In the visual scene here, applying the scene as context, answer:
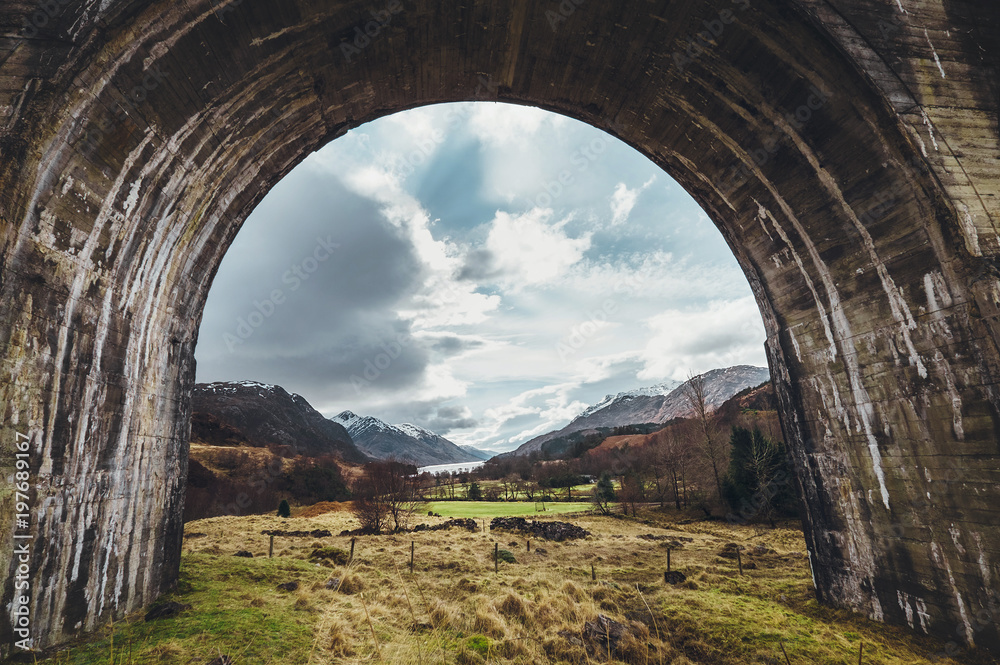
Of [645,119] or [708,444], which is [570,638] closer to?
[645,119]

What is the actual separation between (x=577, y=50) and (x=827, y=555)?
1197 cm

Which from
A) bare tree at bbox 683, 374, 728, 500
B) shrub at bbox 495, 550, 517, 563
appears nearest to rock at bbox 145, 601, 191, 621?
shrub at bbox 495, 550, 517, 563

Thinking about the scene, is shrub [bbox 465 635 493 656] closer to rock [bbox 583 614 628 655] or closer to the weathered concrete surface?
rock [bbox 583 614 628 655]

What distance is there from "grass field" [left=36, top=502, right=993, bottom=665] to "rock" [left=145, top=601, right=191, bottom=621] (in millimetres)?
170

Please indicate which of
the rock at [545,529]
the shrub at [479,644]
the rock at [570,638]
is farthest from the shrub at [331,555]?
the rock at [545,529]

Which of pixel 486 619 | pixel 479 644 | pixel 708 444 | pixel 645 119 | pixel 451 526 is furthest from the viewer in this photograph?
pixel 708 444

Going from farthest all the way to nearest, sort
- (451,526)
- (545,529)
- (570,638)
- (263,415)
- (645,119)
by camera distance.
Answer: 1. (263,415)
2. (451,526)
3. (545,529)
4. (645,119)
5. (570,638)

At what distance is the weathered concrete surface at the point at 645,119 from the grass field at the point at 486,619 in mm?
916

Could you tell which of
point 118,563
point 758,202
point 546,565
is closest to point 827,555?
point 758,202

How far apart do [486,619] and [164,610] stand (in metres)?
6.04

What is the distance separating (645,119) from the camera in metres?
9.80

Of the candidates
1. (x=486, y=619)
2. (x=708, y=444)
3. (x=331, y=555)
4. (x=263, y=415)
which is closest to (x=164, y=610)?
(x=486, y=619)

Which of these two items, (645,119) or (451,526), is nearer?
(645,119)

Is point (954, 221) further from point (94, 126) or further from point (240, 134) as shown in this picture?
point (94, 126)
